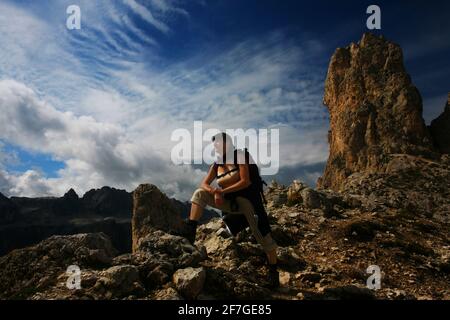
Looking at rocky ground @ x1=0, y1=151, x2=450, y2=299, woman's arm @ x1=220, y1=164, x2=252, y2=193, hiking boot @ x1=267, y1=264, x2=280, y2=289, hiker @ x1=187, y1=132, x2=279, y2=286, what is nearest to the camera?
rocky ground @ x1=0, y1=151, x2=450, y2=299

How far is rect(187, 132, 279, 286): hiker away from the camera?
8570mm

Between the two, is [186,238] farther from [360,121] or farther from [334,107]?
[334,107]

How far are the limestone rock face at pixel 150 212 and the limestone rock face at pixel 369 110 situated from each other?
4269 cm

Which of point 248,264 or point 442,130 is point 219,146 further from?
point 442,130

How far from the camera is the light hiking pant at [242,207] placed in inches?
340

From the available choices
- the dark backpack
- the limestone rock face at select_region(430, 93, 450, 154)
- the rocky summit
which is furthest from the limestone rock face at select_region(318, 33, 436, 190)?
the dark backpack

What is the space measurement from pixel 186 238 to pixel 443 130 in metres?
65.2

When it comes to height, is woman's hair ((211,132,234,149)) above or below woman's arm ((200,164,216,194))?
above

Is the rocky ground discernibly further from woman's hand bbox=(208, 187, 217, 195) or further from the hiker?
woman's hand bbox=(208, 187, 217, 195)

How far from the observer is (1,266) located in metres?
9.00

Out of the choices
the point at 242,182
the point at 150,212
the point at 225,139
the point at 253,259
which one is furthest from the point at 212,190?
the point at 150,212

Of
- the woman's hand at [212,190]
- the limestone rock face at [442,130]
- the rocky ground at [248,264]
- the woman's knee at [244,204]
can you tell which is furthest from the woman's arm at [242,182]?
the limestone rock face at [442,130]
